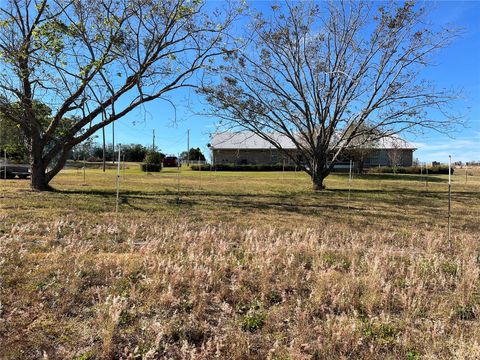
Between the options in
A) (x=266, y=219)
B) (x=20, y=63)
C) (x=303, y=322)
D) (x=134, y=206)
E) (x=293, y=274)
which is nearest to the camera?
(x=303, y=322)

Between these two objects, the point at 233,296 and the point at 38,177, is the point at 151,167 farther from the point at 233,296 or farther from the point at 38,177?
the point at 233,296

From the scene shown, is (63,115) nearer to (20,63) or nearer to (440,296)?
(20,63)

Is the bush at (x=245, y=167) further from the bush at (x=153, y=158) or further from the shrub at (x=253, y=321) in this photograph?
the shrub at (x=253, y=321)

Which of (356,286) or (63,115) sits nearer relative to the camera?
(356,286)

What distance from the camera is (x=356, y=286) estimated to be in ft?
15.2

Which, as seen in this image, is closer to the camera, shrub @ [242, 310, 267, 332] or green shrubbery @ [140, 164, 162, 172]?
shrub @ [242, 310, 267, 332]

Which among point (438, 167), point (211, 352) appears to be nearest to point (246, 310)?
point (211, 352)

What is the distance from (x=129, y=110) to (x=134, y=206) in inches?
254

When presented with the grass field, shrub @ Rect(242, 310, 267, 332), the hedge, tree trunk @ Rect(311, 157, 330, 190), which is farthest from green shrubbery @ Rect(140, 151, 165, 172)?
shrub @ Rect(242, 310, 267, 332)

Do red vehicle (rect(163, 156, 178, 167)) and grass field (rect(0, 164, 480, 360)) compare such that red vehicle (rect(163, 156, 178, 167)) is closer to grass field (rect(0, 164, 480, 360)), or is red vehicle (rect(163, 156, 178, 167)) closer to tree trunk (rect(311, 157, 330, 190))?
tree trunk (rect(311, 157, 330, 190))

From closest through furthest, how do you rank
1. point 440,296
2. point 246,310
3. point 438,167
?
point 246,310 < point 440,296 < point 438,167

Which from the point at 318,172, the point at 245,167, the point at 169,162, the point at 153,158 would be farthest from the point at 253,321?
the point at 169,162

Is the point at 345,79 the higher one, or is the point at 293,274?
the point at 345,79

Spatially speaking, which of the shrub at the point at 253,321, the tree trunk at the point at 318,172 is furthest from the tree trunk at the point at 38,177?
the shrub at the point at 253,321
